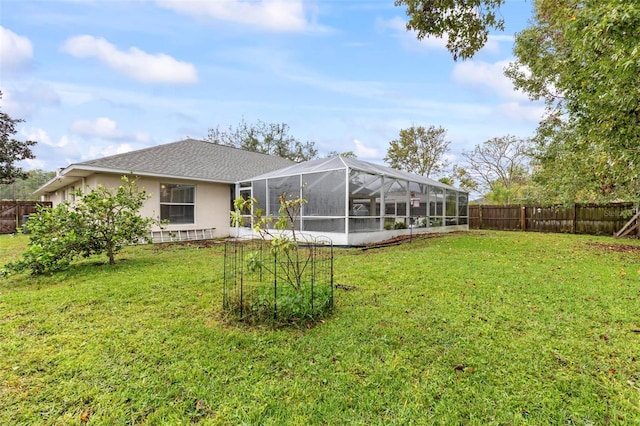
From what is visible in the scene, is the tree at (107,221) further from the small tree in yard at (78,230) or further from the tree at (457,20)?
the tree at (457,20)

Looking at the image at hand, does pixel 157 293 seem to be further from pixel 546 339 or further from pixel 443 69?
pixel 443 69

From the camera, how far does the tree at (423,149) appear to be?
2325 cm

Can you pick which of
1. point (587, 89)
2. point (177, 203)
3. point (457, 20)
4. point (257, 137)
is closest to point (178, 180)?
point (177, 203)

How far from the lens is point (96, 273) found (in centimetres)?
539

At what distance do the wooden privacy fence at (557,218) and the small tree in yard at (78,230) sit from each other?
51.9ft

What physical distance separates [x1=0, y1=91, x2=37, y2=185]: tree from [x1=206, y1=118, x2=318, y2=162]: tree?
43.2 feet

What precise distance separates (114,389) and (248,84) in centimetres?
1256

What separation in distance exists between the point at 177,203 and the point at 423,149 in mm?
19325

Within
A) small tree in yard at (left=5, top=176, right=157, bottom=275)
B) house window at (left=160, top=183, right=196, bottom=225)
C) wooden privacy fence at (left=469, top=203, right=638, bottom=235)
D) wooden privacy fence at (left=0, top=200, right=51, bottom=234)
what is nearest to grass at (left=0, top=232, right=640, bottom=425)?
small tree in yard at (left=5, top=176, right=157, bottom=275)

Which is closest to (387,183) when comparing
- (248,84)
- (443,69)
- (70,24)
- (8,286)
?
(443,69)

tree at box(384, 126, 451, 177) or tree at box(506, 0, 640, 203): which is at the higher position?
tree at box(384, 126, 451, 177)

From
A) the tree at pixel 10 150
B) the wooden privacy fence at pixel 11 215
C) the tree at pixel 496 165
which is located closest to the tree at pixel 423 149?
the tree at pixel 496 165

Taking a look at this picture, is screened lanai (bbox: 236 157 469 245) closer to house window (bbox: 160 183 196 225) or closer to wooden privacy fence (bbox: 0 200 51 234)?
house window (bbox: 160 183 196 225)

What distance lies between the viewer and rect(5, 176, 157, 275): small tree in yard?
5186 millimetres
